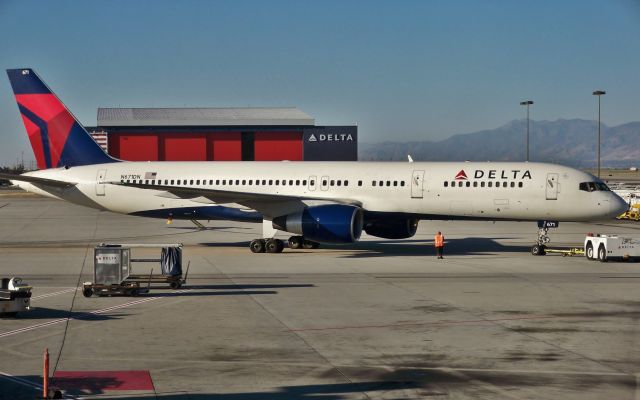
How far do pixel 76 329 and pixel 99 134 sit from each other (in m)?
159

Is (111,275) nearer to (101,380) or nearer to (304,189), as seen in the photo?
(101,380)

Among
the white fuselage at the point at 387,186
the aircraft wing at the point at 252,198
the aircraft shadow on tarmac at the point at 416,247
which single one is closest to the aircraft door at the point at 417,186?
the white fuselage at the point at 387,186

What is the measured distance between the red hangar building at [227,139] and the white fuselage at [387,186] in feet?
186

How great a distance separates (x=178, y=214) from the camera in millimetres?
42500

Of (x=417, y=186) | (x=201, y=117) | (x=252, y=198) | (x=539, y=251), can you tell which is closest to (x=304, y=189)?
(x=252, y=198)

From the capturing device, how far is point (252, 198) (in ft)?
128

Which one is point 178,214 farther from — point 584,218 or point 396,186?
point 584,218

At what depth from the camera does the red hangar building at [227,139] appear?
334 feet

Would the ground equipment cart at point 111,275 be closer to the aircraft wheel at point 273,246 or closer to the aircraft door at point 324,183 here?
the aircraft wheel at point 273,246

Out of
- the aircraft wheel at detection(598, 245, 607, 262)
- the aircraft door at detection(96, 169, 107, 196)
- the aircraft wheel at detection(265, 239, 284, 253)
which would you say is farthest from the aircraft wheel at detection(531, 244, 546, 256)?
the aircraft door at detection(96, 169, 107, 196)

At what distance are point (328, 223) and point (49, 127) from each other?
667 inches

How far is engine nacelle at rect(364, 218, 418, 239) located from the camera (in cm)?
4094

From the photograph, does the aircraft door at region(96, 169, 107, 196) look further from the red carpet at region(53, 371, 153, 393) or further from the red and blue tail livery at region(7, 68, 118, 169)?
the red carpet at region(53, 371, 153, 393)

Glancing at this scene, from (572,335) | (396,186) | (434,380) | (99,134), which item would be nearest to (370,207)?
(396,186)
